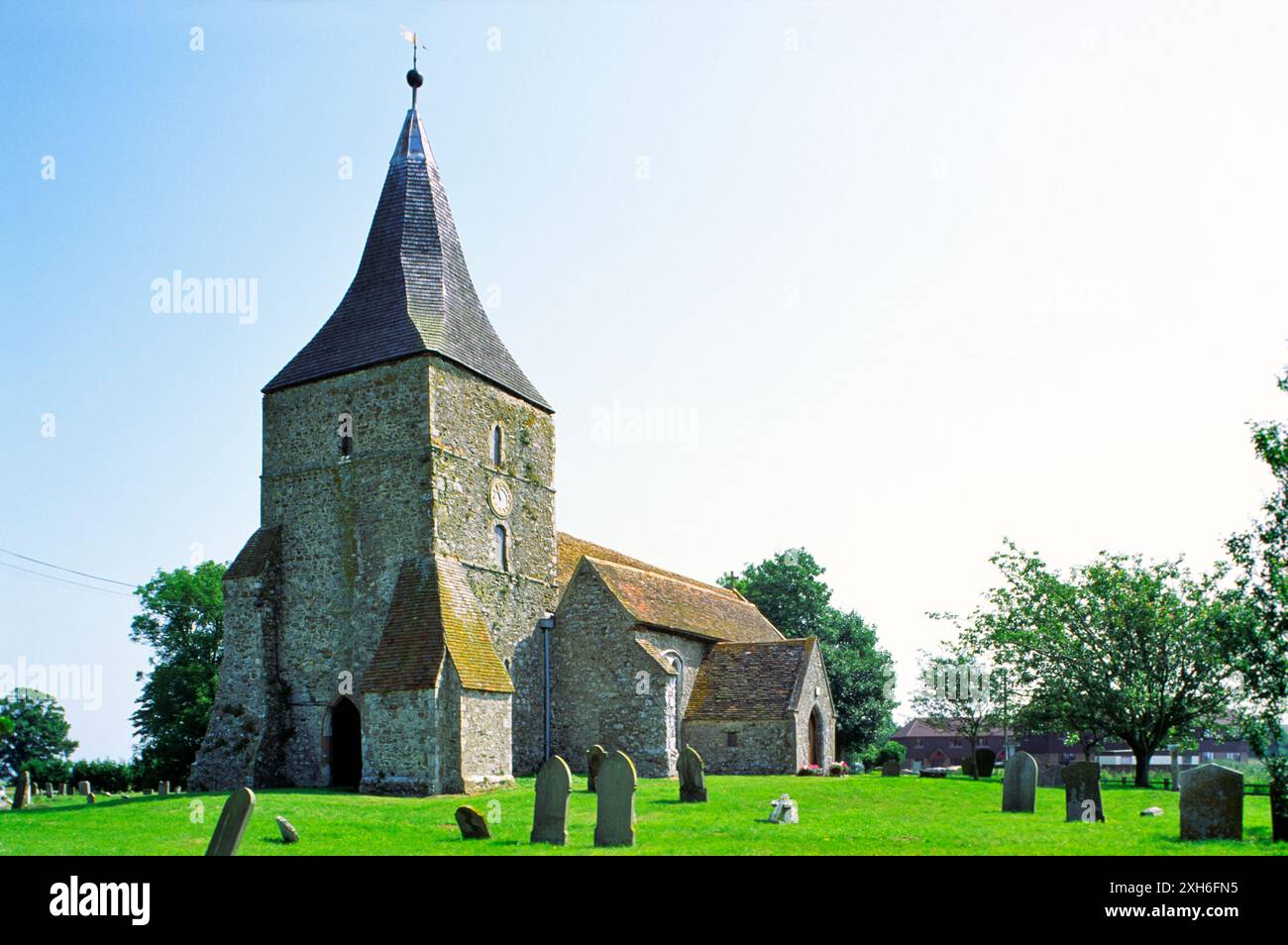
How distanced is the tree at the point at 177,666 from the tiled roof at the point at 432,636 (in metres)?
22.7

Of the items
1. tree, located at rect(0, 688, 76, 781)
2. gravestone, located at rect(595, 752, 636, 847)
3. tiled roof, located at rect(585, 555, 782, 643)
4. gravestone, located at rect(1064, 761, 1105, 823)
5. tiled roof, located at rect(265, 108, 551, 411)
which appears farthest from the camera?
tree, located at rect(0, 688, 76, 781)

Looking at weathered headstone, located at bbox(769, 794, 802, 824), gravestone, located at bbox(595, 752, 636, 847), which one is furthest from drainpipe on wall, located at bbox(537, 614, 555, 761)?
gravestone, located at bbox(595, 752, 636, 847)

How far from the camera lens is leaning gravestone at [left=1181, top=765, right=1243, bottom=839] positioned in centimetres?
1468

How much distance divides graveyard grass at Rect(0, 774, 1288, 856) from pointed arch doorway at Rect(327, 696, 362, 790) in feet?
7.16

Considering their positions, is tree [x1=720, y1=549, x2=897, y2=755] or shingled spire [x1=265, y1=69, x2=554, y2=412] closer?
shingled spire [x1=265, y1=69, x2=554, y2=412]

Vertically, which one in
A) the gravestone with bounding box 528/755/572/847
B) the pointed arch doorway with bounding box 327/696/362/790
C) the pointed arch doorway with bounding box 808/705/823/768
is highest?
the gravestone with bounding box 528/755/572/847

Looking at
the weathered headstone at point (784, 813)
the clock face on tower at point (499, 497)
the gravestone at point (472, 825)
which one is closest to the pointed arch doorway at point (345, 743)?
the clock face on tower at point (499, 497)

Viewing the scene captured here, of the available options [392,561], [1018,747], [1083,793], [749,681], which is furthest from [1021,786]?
[1018,747]

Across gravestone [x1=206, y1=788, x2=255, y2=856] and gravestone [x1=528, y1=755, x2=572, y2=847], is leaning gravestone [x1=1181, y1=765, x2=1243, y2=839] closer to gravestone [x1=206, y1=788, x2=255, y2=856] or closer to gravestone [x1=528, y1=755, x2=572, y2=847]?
gravestone [x1=528, y1=755, x2=572, y2=847]

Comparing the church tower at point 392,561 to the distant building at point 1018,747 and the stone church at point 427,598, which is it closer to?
the stone church at point 427,598

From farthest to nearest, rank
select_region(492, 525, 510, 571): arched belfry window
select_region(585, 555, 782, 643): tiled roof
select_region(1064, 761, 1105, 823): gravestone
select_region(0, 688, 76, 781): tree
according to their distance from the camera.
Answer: select_region(0, 688, 76, 781): tree → select_region(585, 555, 782, 643): tiled roof → select_region(492, 525, 510, 571): arched belfry window → select_region(1064, 761, 1105, 823): gravestone

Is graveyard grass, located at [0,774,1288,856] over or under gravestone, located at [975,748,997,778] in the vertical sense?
over

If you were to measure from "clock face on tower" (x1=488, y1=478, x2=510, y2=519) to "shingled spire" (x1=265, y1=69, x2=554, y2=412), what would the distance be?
2.92 meters

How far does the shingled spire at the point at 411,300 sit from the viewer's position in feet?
88.7
